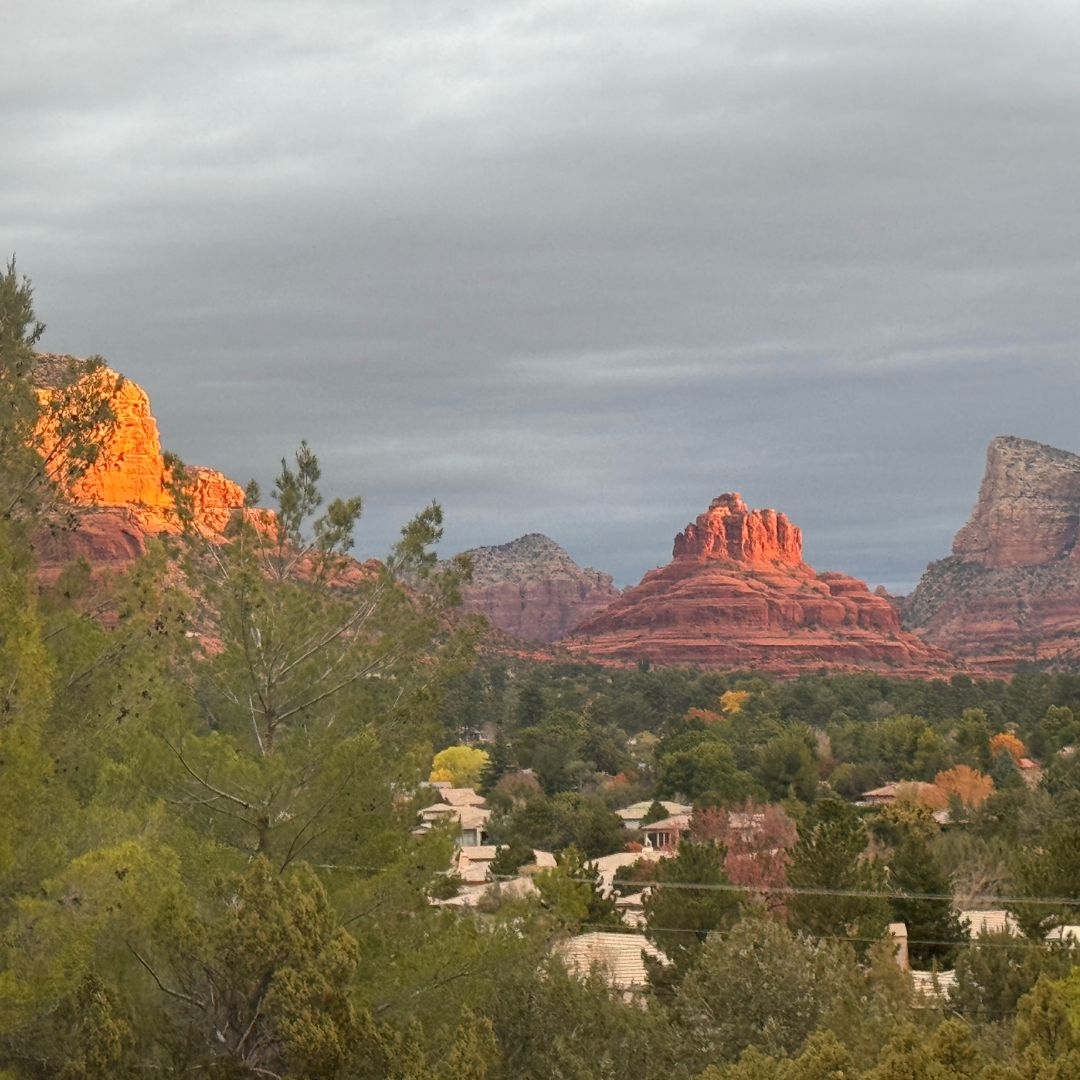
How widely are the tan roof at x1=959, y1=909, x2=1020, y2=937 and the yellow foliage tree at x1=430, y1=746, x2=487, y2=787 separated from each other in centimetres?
5649

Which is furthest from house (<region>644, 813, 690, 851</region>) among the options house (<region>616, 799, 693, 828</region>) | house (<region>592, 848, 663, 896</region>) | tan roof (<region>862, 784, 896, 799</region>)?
tan roof (<region>862, 784, 896, 799</region>)

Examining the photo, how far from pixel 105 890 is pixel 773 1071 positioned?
8251 mm

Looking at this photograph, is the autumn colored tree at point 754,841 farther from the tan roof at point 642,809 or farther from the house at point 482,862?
the house at point 482,862

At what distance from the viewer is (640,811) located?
90.7 meters

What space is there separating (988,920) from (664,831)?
35.2 metres

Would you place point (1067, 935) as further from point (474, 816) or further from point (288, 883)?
point (474, 816)

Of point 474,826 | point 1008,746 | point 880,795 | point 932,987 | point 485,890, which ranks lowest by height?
point 932,987

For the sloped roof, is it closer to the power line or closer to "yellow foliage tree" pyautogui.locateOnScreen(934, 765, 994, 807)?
"yellow foliage tree" pyautogui.locateOnScreen(934, 765, 994, 807)

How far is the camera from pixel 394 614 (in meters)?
28.0

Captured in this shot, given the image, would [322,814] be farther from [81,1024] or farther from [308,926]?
[81,1024]

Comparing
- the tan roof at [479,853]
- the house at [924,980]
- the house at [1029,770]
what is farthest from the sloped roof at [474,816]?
the house at [924,980]

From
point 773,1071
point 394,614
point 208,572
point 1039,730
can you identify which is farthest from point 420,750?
point 1039,730

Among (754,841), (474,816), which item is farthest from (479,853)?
(474,816)

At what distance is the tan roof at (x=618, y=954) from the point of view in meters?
40.3
